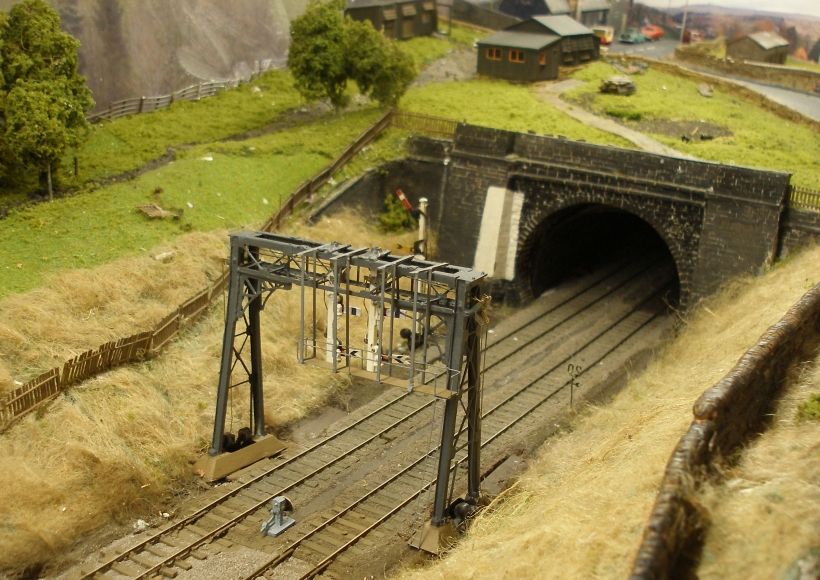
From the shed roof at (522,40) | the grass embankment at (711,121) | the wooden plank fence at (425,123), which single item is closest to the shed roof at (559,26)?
the shed roof at (522,40)

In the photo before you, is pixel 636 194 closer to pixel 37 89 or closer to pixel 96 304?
pixel 96 304

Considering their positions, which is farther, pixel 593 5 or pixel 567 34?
pixel 593 5

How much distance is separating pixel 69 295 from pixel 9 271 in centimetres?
209

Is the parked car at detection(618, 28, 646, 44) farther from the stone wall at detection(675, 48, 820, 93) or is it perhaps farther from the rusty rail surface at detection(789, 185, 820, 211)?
the rusty rail surface at detection(789, 185, 820, 211)

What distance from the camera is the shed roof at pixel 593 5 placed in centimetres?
5574

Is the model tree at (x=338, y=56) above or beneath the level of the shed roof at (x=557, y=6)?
beneath

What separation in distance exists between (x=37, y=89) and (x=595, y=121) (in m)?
24.7

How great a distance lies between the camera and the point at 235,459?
21.6m

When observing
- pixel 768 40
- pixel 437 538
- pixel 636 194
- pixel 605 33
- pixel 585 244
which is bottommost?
pixel 437 538

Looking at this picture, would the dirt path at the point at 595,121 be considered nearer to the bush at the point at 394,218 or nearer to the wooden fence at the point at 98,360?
the bush at the point at 394,218

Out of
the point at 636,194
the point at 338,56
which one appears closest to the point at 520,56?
the point at 338,56

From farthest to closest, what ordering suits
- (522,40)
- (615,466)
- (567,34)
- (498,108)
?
1. (567,34)
2. (522,40)
3. (498,108)
4. (615,466)

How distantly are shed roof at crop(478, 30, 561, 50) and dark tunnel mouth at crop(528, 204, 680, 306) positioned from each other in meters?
12.0

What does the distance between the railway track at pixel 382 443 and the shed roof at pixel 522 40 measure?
15.5 m
